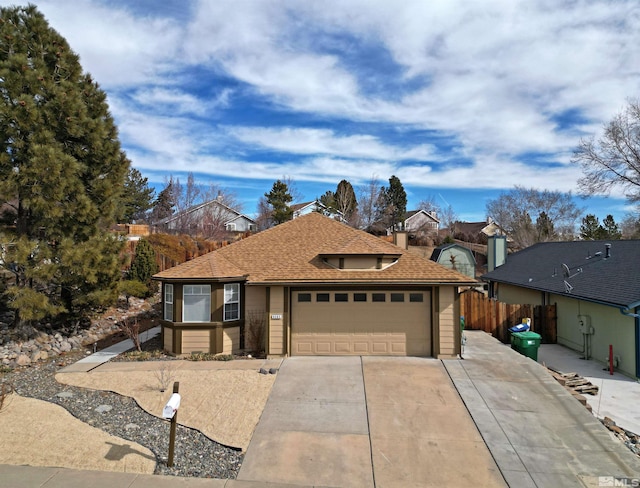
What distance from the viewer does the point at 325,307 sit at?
12672 millimetres

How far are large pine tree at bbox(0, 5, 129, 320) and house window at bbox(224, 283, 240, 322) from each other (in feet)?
19.7

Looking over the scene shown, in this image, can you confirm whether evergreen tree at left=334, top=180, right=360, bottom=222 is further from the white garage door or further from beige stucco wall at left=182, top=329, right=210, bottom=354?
beige stucco wall at left=182, top=329, right=210, bottom=354

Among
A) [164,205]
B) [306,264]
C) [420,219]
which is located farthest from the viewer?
[420,219]

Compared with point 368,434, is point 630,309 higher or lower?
higher

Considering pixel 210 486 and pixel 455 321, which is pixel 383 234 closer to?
pixel 455 321

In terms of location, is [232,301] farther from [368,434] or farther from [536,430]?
[536,430]

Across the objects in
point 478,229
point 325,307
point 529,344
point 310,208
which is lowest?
point 529,344

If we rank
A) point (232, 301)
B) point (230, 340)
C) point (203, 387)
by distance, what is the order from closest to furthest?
point (203, 387)
point (230, 340)
point (232, 301)

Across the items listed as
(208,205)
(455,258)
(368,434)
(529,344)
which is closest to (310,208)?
(208,205)

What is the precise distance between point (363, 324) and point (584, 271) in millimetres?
10869

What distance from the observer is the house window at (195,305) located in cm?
1268

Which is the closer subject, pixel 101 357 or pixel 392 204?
pixel 101 357

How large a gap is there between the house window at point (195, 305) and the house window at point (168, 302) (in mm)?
642

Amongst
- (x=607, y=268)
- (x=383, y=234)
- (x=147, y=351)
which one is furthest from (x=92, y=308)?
(x=383, y=234)
